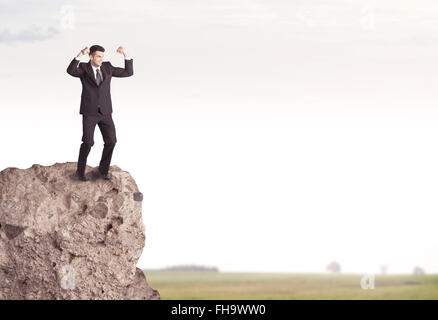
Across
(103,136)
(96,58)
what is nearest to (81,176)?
(103,136)

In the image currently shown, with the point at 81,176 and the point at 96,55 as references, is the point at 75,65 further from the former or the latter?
the point at 81,176

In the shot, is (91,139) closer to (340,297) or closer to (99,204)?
(99,204)

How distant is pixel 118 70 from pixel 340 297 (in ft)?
17.2

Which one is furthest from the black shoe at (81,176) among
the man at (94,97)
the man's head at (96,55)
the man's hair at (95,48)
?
the man's hair at (95,48)

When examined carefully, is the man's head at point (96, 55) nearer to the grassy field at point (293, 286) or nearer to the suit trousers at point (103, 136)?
the suit trousers at point (103, 136)

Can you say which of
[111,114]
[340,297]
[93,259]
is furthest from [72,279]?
[340,297]

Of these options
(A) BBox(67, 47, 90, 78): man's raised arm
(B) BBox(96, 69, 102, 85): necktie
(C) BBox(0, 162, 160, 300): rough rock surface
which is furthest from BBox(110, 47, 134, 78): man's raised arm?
(C) BBox(0, 162, 160, 300): rough rock surface

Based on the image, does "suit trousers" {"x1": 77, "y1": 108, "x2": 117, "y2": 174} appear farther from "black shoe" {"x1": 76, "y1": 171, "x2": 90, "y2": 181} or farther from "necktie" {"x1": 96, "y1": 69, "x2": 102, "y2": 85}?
"necktie" {"x1": 96, "y1": 69, "x2": 102, "y2": 85}

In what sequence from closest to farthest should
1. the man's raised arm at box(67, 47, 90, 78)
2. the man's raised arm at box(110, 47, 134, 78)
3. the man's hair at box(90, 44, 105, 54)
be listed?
the man's raised arm at box(67, 47, 90, 78), the man's hair at box(90, 44, 105, 54), the man's raised arm at box(110, 47, 134, 78)

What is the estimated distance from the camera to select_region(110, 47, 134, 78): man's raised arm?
12820 mm

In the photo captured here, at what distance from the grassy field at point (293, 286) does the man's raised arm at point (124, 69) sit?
3652 mm

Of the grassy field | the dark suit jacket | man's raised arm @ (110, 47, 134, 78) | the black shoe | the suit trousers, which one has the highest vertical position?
man's raised arm @ (110, 47, 134, 78)

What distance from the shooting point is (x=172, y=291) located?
15.3 meters

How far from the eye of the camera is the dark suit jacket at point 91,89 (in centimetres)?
1249
